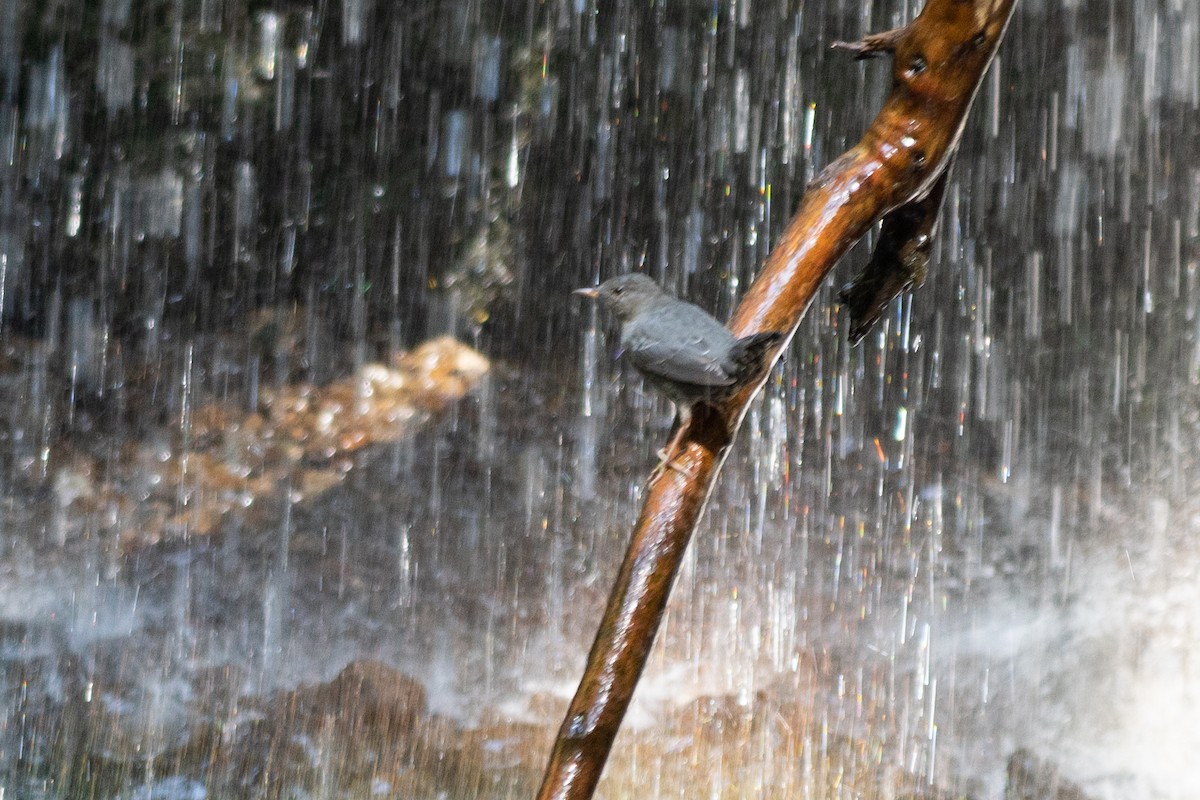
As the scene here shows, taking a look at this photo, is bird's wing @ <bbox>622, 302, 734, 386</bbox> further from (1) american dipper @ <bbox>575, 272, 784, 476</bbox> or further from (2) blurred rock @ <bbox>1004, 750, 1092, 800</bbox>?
(2) blurred rock @ <bbox>1004, 750, 1092, 800</bbox>

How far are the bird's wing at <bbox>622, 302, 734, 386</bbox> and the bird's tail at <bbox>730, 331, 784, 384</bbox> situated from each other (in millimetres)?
49

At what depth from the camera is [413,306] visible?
5773mm

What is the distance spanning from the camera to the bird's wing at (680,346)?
45.0 inches

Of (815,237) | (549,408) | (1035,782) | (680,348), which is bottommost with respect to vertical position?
(1035,782)

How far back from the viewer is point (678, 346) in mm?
1453

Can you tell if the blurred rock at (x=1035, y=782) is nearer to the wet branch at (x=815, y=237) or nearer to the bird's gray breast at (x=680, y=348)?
the bird's gray breast at (x=680, y=348)

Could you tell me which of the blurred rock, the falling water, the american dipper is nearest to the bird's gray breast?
the american dipper

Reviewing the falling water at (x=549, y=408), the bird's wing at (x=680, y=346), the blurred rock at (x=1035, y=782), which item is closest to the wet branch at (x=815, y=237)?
the bird's wing at (x=680, y=346)

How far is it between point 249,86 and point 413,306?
1.36 meters

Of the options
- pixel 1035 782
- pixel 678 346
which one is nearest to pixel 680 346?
pixel 678 346

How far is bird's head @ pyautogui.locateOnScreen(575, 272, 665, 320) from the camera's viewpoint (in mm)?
1951

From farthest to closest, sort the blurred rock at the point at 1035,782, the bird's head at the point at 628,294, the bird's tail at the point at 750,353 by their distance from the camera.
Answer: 1. the blurred rock at the point at 1035,782
2. the bird's head at the point at 628,294
3. the bird's tail at the point at 750,353

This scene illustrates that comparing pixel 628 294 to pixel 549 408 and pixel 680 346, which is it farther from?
pixel 549 408

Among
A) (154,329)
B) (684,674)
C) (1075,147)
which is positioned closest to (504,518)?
(684,674)
